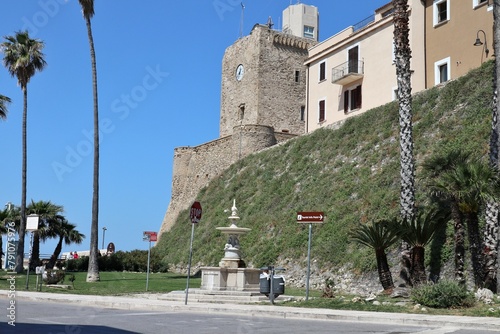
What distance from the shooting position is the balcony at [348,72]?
128 ft

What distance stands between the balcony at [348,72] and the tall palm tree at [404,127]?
695 inches

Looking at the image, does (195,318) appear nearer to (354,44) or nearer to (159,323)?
(159,323)

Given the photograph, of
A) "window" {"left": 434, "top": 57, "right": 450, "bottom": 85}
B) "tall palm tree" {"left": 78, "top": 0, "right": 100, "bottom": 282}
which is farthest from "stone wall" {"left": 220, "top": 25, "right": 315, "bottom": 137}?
"tall palm tree" {"left": 78, "top": 0, "right": 100, "bottom": 282}

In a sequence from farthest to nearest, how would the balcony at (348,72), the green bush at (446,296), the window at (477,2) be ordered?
the balcony at (348,72) < the window at (477,2) < the green bush at (446,296)

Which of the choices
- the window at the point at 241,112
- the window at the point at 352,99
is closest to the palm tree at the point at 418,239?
the window at the point at 352,99

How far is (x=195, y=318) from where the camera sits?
45.9 feet

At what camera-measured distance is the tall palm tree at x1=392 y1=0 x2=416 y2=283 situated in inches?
778

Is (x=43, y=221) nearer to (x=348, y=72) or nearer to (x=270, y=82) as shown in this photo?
(x=348, y=72)

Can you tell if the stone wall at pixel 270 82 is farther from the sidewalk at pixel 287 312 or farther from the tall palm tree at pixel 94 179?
the sidewalk at pixel 287 312

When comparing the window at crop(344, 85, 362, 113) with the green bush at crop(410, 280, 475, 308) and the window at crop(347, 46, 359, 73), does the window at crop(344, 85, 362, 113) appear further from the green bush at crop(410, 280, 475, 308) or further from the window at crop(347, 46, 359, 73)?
the green bush at crop(410, 280, 475, 308)

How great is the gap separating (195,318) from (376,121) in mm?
21589

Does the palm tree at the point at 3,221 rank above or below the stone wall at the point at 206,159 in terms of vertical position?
below

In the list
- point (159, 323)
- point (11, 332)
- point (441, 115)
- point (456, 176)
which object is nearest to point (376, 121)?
point (441, 115)

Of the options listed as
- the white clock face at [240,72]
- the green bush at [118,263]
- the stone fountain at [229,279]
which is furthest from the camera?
the white clock face at [240,72]
